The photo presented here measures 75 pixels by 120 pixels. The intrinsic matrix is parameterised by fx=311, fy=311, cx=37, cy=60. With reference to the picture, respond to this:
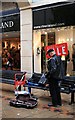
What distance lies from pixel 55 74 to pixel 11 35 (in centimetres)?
1001

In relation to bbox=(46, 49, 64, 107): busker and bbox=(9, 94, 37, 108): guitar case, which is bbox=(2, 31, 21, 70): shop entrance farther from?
bbox=(46, 49, 64, 107): busker

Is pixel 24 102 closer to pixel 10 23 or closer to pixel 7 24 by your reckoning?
pixel 10 23

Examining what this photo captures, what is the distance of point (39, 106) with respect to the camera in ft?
29.3

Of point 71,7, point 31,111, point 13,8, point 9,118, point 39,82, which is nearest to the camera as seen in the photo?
point 9,118

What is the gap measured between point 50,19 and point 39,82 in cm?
547

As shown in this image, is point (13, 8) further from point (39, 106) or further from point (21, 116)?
point (21, 116)

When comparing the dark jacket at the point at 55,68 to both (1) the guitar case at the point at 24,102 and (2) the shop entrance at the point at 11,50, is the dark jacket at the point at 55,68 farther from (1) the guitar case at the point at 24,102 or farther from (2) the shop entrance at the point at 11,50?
(2) the shop entrance at the point at 11,50

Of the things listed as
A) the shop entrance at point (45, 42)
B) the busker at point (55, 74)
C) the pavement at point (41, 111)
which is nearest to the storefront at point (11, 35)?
the shop entrance at point (45, 42)

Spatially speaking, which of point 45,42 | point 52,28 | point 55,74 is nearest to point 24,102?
point 55,74

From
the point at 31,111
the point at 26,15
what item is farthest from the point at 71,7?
the point at 31,111

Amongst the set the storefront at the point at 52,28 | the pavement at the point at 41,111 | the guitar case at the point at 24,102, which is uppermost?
the storefront at the point at 52,28

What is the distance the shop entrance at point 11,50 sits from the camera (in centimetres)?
1770

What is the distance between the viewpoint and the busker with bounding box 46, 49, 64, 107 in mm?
8750

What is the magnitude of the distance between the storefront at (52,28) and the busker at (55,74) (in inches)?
213
